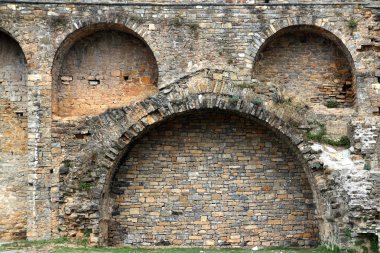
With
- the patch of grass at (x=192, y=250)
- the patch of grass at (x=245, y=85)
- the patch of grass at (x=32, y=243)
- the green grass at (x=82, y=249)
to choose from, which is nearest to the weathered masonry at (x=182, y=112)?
the patch of grass at (x=245, y=85)

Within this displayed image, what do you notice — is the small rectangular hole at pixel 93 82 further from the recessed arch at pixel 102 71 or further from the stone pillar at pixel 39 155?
the stone pillar at pixel 39 155

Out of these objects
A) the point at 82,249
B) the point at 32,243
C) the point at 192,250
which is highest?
the point at 32,243

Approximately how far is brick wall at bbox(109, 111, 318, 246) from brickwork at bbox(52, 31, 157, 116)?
1376 millimetres

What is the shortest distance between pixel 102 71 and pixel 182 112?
2.60 m

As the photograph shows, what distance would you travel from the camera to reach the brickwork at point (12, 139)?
13.9 m

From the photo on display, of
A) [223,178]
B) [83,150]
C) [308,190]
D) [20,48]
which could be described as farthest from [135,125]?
[308,190]

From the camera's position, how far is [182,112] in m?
13.6

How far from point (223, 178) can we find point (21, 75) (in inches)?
231

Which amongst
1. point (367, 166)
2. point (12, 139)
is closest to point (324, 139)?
point (367, 166)

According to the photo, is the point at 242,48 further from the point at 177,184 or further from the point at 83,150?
the point at 83,150

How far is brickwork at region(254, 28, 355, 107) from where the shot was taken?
1469 centimetres

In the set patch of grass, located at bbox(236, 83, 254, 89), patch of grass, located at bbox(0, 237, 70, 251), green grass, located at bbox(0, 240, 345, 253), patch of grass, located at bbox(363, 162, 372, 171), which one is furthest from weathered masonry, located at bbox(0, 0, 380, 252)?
patch of grass, located at bbox(363, 162, 372, 171)

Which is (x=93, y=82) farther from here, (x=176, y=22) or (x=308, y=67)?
(x=308, y=67)

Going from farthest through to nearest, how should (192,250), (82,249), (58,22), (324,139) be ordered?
1. (58,22)
2. (324,139)
3. (192,250)
4. (82,249)
